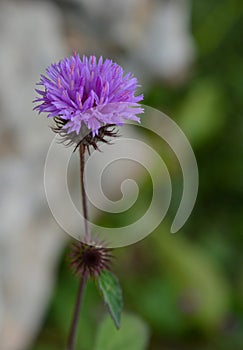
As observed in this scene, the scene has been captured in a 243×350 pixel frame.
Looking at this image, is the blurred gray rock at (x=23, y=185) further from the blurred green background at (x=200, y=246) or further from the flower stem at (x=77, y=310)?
the flower stem at (x=77, y=310)

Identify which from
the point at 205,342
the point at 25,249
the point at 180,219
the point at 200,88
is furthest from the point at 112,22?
the point at 205,342

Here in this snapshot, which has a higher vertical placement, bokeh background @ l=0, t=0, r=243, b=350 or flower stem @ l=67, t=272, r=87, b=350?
bokeh background @ l=0, t=0, r=243, b=350

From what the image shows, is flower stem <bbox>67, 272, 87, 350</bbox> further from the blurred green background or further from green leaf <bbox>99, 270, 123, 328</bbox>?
the blurred green background

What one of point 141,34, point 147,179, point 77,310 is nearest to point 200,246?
point 147,179

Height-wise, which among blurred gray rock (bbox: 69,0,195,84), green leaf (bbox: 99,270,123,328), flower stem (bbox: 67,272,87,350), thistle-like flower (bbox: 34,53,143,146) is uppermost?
blurred gray rock (bbox: 69,0,195,84)

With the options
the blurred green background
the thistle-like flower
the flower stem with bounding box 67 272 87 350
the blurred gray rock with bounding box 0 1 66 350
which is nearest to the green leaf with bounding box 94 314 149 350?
the flower stem with bounding box 67 272 87 350

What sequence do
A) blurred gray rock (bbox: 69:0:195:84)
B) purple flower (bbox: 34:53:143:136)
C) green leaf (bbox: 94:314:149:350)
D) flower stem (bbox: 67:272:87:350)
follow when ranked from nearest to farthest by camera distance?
1. purple flower (bbox: 34:53:143:136)
2. flower stem (bbox: 67:272:87:350)
3. green leaf (bbox: 94:314:149:350)
4. blurred gray rock (bbox: 69:0:195:84)

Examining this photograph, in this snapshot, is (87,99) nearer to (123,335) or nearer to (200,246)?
(123,335)
